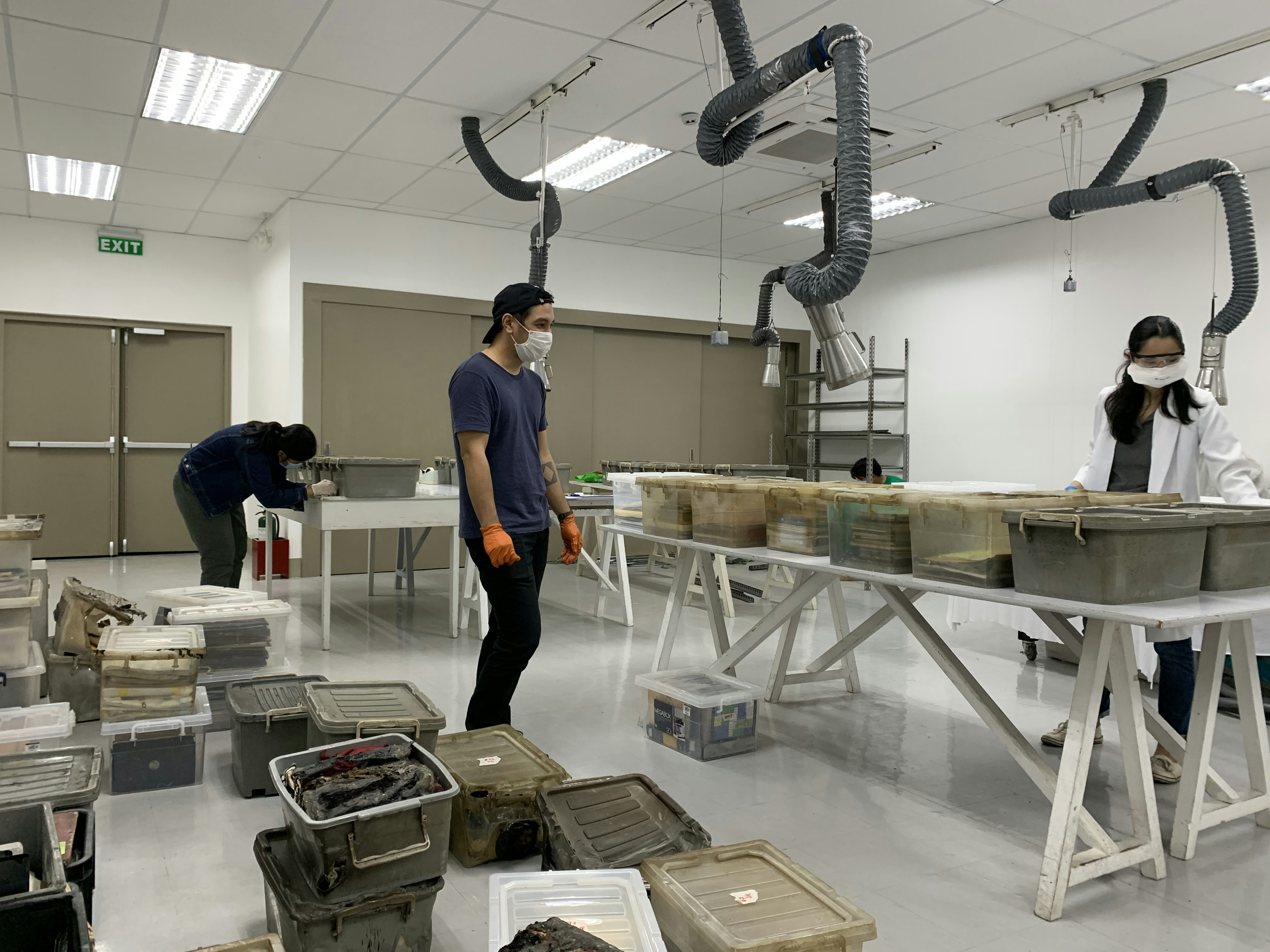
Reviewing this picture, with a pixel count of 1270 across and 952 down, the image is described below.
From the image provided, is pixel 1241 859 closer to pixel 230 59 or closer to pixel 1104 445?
pixel 1104 445

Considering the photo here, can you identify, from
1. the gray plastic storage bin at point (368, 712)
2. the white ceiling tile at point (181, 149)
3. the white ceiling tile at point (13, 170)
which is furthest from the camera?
the white ceiling tile at point (13, 170)

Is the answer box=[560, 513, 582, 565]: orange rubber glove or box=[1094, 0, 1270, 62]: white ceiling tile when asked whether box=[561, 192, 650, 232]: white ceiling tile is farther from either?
box=[560, 513, 582, 565]: orange rubber glove

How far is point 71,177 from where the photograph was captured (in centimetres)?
604

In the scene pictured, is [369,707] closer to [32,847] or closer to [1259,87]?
[32,847]

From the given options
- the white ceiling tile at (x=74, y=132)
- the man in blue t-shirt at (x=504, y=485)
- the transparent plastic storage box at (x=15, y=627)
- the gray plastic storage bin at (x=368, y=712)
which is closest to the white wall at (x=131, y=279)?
the white ceiling tile at (x=74, y=132)

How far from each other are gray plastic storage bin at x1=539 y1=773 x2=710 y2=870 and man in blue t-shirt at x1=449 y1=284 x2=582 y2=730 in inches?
24.7

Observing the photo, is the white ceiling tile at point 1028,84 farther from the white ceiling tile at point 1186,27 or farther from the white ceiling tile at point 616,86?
the white ceiling tile at point 616,86

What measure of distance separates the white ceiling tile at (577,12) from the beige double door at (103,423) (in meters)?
5.38

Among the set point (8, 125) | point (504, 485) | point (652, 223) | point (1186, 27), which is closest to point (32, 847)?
point (504, 485)

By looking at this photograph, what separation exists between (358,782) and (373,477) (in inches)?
121

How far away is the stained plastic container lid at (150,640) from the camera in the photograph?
8.79ft

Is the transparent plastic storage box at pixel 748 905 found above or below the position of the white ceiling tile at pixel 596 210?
below

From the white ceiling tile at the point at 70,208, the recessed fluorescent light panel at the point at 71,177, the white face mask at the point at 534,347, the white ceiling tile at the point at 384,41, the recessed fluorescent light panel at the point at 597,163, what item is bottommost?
the white face mask at the point at 534,347

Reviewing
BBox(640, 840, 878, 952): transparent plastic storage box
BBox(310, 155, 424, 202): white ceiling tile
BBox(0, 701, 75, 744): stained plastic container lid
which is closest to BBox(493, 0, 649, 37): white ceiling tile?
BBox(310, 155, 424, 202): white ceiling tile
